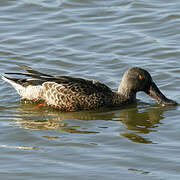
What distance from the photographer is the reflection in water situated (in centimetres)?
858

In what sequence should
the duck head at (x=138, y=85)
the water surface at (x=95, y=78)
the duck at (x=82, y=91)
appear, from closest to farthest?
1. the water surface at (x=95, y=78)
2. the duck at (x=82, y=91)
3. the duck head at (x=138, y=85)

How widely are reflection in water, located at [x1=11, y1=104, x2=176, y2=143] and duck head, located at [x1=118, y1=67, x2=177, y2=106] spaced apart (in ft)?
0.71

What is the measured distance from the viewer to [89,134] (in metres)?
8.20

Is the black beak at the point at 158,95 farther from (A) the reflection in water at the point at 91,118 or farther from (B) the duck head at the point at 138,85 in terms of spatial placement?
(A) the reflection in water at the point at 91,118

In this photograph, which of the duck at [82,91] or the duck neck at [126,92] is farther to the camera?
the duck neck at [126,92]

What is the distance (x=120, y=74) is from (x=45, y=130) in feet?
11.2

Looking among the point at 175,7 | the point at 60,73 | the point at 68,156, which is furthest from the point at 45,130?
the point at 175,7

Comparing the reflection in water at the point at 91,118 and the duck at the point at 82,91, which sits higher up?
the duck at the point at 82,91

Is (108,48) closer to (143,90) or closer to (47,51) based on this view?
(47,51)

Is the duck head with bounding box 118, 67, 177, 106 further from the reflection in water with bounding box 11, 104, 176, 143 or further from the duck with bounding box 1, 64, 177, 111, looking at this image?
the reflection in water with bounding box 11, 104, 176, 143

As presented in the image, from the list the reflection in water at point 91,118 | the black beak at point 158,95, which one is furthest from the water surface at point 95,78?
the black beak at point 158,95

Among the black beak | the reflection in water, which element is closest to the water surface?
the reflection in water

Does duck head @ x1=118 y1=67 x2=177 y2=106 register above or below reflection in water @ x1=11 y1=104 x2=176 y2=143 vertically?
above

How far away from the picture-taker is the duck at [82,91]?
974cm
